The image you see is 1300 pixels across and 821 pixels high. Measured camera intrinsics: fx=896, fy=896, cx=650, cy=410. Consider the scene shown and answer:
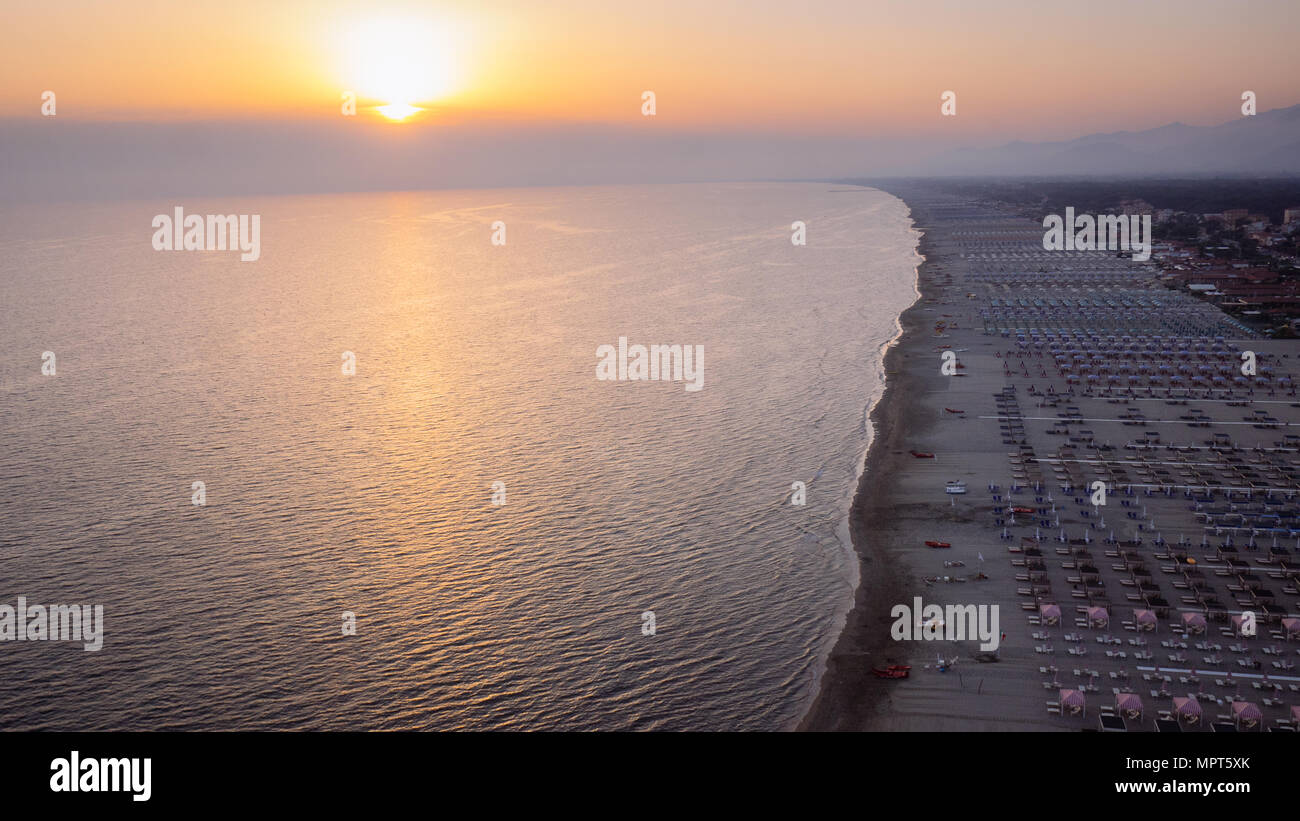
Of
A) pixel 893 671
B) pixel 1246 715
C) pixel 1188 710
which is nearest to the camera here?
pixel 1246 715

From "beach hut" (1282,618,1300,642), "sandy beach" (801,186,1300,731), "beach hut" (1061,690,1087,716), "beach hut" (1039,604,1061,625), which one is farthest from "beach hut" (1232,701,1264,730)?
"beach hut" (1039,604,1061,625)

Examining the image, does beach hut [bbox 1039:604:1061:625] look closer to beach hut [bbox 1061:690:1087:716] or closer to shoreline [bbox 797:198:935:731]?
shoreline [bbox 797:198:935:731]

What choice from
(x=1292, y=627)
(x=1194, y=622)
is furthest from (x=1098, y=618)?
(x=1292, y=627)

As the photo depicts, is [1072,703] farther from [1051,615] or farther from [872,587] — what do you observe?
[872,587]

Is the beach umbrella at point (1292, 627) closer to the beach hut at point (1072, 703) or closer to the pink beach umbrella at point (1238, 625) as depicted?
the pink beach umbrella at point (1238, 625)

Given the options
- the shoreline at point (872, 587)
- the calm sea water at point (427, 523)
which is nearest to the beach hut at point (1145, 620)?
the shoreline at point (872, 587)

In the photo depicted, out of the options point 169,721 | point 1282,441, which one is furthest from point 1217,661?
point 169,721

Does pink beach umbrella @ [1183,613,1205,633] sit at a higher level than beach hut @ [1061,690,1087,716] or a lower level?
higher
